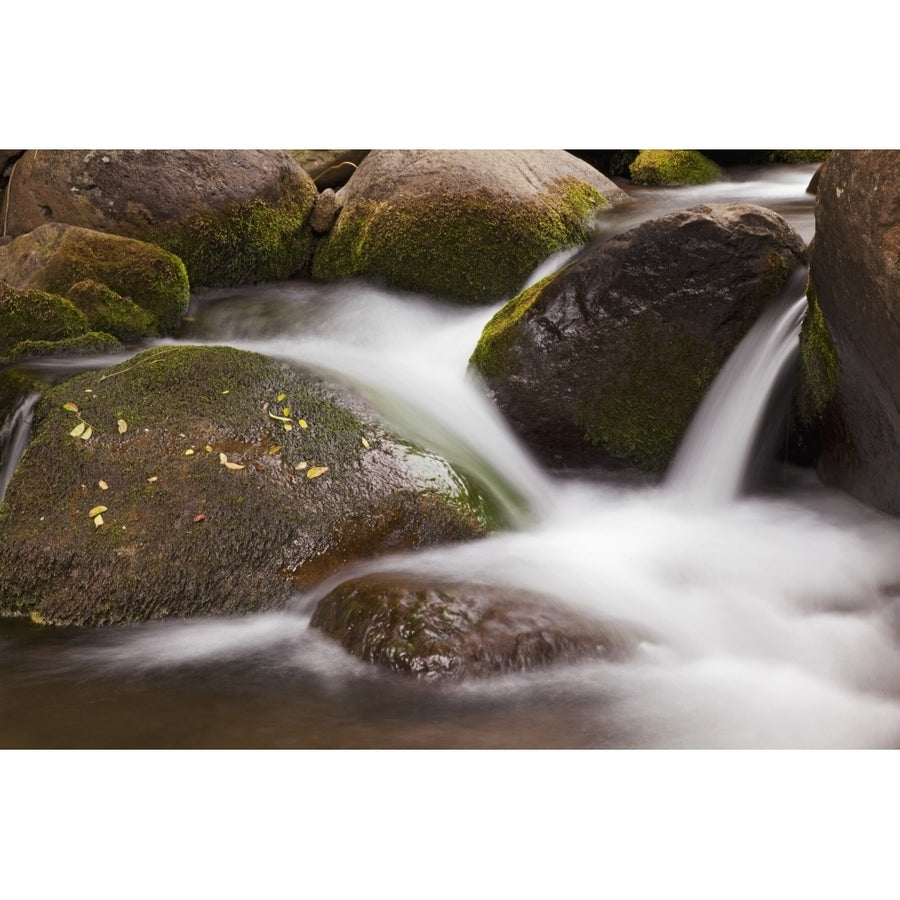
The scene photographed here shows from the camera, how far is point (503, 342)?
6445 millimetres

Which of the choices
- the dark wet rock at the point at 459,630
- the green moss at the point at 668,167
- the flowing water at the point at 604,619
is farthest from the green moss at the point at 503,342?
the green moss at the point at 668,167

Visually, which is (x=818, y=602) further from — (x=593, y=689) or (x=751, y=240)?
(x=751, y=240)

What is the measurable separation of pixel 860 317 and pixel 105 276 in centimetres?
499

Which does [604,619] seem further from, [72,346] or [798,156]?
[798,156]

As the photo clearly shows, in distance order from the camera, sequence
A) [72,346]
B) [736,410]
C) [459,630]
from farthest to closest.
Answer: [72,346] < [736,410] < [459,630]

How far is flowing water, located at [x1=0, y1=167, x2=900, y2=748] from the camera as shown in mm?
3650

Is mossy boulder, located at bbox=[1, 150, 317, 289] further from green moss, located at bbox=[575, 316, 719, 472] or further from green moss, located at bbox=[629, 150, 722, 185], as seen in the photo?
green moss, located at bbox=[629, 150, 722, 185]

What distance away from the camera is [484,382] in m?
6.52

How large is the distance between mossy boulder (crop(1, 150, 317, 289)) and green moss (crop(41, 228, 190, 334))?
86 centimetres

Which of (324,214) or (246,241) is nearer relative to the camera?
(246,241)

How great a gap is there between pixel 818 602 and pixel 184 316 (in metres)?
5.23

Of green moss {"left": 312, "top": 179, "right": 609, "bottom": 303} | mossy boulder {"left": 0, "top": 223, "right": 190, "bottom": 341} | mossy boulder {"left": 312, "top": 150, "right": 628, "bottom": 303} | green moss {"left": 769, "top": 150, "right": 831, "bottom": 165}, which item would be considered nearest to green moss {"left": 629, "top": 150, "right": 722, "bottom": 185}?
green moss {"left": 769, "top": 150, "right": 831, "bottom": 165}

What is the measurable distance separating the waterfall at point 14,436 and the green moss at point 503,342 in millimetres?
2675

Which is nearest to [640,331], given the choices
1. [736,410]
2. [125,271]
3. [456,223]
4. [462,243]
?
[736,410]
